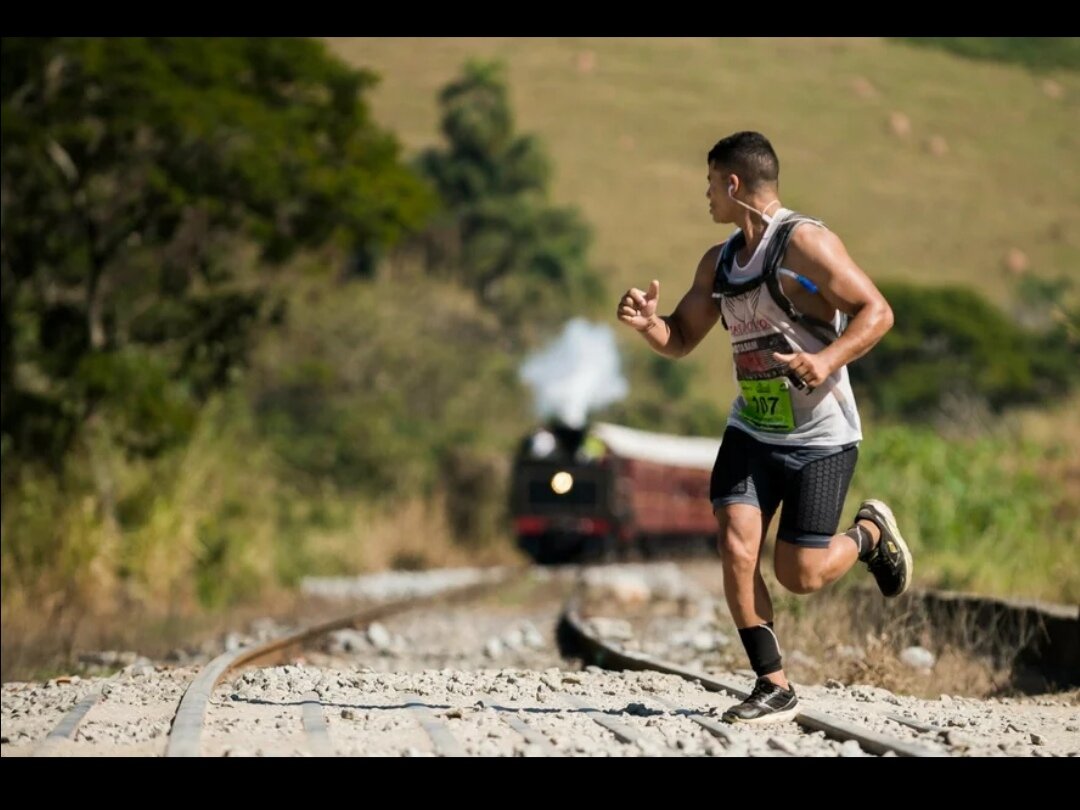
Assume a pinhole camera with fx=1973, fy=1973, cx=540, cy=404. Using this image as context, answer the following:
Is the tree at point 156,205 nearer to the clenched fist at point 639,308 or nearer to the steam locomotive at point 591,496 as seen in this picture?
Answer: the steam locomotive at point 591,496

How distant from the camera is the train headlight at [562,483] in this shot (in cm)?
3719

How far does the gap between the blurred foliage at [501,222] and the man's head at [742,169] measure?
6029cm

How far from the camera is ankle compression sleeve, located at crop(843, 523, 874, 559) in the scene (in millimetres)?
8094

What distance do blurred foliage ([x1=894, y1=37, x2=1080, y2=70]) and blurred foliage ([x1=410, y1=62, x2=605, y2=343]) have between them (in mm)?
19884

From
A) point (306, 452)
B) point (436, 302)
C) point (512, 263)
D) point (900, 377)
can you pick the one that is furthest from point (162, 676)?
point (512, 263)

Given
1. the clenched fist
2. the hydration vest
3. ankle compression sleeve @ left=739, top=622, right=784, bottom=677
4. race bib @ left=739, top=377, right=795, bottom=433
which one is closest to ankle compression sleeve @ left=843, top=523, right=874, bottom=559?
ankle compression sleeve @ left=739, top=622, right=784, bottom=677

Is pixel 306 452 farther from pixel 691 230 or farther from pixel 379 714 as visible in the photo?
pixel 691 230

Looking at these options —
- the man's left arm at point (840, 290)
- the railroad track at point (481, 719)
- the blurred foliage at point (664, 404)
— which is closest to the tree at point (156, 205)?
the railroad track at point (481, 719)

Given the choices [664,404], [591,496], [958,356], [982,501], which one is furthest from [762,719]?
[958,356]

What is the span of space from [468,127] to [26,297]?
181 ft

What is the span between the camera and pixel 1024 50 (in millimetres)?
98062

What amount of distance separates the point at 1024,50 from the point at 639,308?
94.8 metres

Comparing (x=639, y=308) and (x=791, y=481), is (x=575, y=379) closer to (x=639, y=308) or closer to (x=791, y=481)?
(x=639, y=308)

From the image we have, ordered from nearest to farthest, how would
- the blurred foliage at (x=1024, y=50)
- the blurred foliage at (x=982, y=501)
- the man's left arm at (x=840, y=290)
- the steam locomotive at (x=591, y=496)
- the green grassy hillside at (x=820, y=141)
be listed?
the man's left arm at (x=840, y=290) < the blurred foliage at (x=982, y=501) < the steam locomotive at (x=591, y=496) < the blurred foliage at (x=1024, y=50) < the green grassy hillside at (x=820, y=141)
